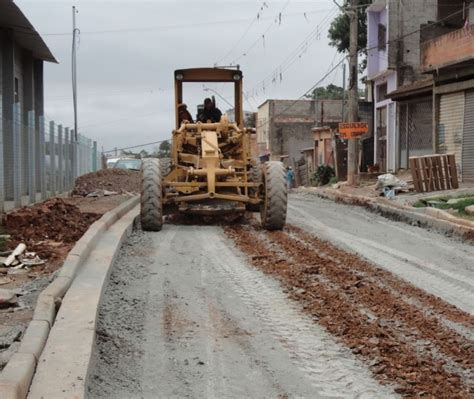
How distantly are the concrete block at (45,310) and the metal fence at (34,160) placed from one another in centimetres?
704

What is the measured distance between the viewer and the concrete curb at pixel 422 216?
10.7 m

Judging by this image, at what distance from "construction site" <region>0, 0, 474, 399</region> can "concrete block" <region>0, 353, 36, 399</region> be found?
0.5 inches

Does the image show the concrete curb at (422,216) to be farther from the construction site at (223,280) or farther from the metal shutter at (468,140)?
the metal shutter at (468,140)

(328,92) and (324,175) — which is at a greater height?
(328,92)

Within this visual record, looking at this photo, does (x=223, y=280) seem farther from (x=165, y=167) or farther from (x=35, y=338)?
(x=165, y=167)

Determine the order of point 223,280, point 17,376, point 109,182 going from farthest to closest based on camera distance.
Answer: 1. point 109,182
2. point 223,280
3. point 17,376

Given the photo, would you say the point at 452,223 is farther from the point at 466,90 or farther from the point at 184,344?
the point at 466,90

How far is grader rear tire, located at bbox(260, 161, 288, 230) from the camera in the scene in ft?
36.8

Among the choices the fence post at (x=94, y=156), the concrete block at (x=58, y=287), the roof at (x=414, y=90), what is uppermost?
the roof at (x=414, y=90)

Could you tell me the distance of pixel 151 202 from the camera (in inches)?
436

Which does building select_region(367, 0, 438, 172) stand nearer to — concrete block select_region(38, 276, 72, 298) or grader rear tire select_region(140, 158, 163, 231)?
grader rear tire select_region(140, 158, 163, 231)

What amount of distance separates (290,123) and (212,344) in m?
52.7

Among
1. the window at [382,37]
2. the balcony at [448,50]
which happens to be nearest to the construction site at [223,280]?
the balcony at [448,50]

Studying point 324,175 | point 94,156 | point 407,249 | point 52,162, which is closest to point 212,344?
point 407,249
